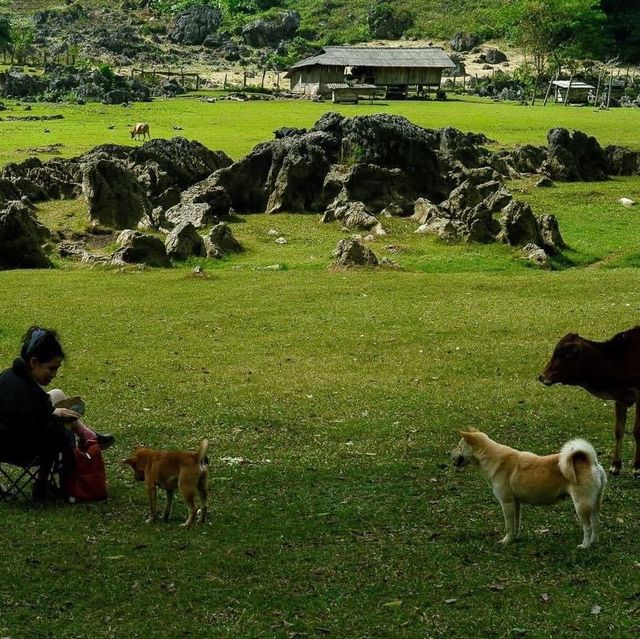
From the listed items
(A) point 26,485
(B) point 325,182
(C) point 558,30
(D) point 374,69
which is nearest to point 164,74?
(D) point 374,69

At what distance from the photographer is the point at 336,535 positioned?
11.6 metres

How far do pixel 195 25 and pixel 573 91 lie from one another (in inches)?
2937

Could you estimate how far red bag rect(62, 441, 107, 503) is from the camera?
1261 cm

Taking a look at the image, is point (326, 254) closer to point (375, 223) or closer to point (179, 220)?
point (375, 223)

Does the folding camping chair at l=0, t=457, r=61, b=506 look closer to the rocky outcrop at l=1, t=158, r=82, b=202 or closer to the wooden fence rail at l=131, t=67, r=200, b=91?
the rocky outcrop at l=1, t=158, r=82, b=202

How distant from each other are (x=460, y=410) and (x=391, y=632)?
9.00 meters

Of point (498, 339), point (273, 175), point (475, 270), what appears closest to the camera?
point (498, 339)

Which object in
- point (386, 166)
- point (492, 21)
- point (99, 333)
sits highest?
point (492, 21)

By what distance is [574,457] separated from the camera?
10.3m

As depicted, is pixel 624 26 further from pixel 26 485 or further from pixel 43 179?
pixel 26 485

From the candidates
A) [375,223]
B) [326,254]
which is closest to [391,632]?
[326,254]

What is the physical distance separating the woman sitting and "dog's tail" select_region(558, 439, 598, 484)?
5.99 m

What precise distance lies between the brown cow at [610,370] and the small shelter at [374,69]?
9339cm

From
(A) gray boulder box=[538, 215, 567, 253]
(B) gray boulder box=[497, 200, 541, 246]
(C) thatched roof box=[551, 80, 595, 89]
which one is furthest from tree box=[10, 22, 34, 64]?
(A) gray boulder box=[538, 215, 567, 253]
